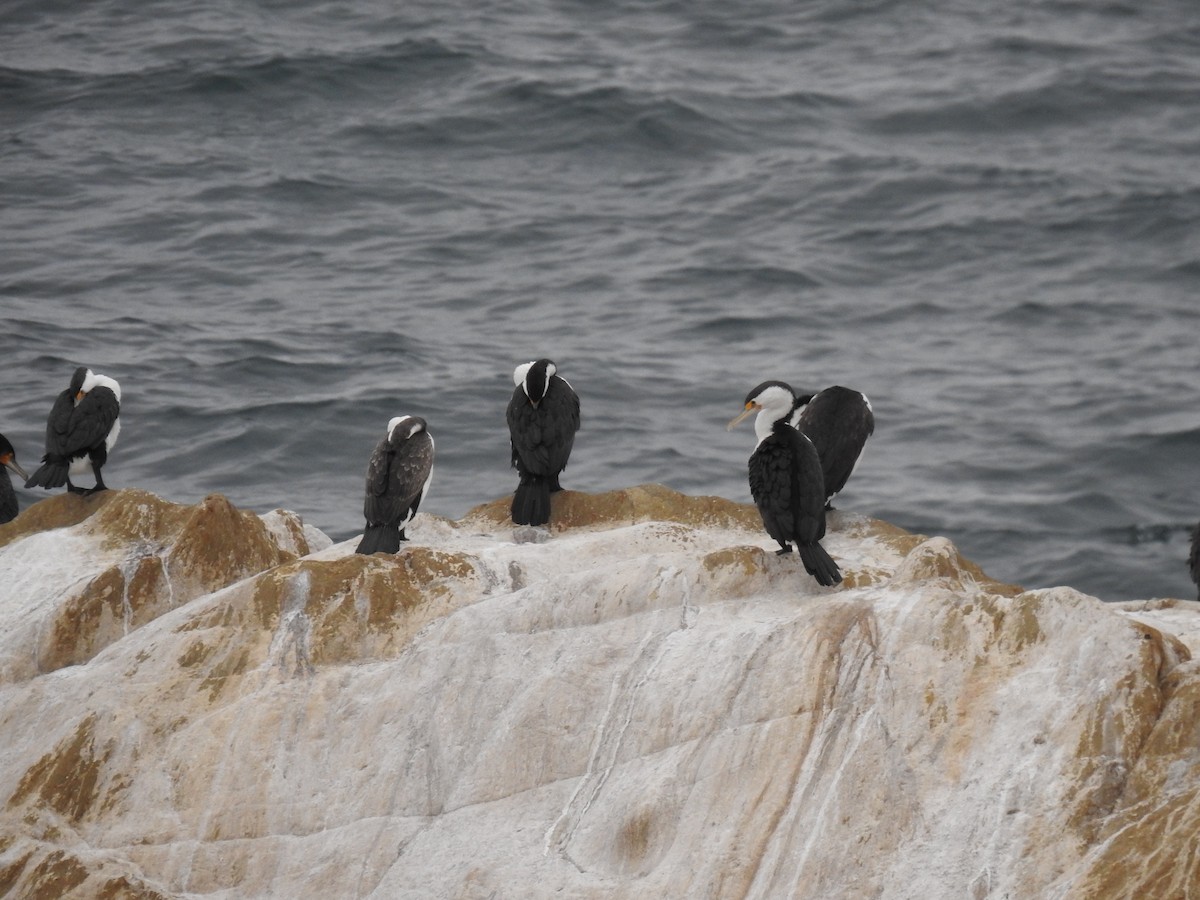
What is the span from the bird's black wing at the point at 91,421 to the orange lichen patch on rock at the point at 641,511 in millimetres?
3139

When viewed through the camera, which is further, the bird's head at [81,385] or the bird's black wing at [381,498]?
the bird's head at [81,385]

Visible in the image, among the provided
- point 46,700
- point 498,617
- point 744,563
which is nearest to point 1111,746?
point 744,563

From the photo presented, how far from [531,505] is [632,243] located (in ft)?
51.7

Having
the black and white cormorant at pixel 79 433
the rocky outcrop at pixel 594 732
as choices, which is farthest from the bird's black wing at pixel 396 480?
the black and white cormorant at pixel 79 433

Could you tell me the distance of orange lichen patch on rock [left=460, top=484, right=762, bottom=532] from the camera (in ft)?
35.4

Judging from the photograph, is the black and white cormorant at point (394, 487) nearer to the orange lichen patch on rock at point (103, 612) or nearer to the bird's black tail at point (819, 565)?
the orange lichen patch on rock at point (103, 612)

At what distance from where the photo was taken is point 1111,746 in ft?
23.6

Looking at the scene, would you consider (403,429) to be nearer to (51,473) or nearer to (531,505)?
(531,505)

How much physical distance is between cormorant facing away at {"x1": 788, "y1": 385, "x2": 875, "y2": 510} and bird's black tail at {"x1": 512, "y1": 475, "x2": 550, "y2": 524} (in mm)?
1793

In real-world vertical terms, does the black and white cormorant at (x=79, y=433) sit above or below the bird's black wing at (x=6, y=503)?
above

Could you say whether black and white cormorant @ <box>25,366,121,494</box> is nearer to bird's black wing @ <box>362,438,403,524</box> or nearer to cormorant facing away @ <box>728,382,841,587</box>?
bird's black wing @ <box>362,438,403,524</box>

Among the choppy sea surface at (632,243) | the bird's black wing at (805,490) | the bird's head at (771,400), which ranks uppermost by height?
the bird's head at (771,400)

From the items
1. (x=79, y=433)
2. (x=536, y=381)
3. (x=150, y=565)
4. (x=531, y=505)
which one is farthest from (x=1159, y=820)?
(x=79, y=433)

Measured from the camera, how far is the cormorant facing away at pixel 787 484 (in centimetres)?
896
